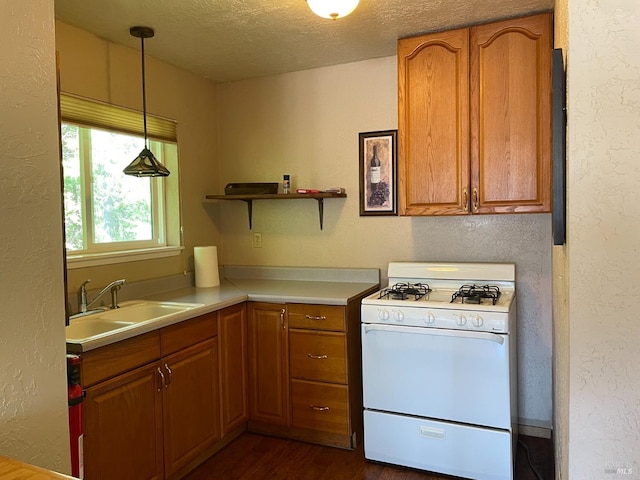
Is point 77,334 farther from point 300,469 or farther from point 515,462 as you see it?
point 515,462

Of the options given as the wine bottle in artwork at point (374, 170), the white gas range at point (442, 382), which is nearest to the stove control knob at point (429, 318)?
the white gas range at point (442, 382)

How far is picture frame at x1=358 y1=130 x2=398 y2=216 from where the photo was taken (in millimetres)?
3008

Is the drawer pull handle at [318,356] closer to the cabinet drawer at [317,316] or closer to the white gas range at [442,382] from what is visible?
the cabinet drawer at [317,316]

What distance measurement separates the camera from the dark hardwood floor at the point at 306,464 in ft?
7.88

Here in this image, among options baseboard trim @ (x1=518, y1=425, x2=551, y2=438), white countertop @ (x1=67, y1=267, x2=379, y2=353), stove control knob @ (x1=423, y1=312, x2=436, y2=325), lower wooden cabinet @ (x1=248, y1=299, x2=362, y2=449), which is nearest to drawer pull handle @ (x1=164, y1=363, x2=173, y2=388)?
white countertop @ (x1=67, y1=267, x2=379, y2=353)

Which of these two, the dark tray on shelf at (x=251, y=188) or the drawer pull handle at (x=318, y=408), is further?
the dark tray on shelf at (x=251, y=188)

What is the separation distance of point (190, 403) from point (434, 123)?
6.35 feet

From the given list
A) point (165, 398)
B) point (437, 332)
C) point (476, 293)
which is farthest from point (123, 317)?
point (476, 293)

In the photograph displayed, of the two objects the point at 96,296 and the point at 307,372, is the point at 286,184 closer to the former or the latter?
the point at 307,372

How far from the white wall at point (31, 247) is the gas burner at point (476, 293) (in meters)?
1.78

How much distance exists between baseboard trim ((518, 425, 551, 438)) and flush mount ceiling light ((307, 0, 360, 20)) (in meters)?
2.45

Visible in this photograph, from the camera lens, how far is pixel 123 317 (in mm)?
2471

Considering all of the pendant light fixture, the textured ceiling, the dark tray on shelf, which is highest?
the textured ceiling

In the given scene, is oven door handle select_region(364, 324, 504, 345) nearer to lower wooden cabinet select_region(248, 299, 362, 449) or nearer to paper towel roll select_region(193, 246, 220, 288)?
lower wooden cabinet select_region(248, 299, 362, 449)
